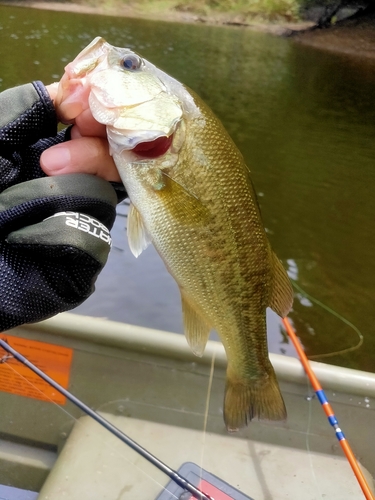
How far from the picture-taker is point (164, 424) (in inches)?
104

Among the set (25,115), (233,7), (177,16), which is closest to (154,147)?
(25,115)

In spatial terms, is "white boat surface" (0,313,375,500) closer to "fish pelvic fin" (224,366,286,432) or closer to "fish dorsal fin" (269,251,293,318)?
"fish pelvic fin" (224,366,286,432)

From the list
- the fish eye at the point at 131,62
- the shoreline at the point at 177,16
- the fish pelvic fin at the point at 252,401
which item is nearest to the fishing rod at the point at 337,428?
the fish pelvic fin at the point at 252,401

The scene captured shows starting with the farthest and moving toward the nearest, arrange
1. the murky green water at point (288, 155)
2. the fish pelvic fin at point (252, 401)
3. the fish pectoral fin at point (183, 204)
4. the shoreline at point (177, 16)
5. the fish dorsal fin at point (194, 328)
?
the shoreline at point (177, 16), the murky green water at point (288, 155), the fish pelvic fin at point (252, 401), the fish dorsal fin at point (194, 328), the fish pectoral fin at point (183, 204)

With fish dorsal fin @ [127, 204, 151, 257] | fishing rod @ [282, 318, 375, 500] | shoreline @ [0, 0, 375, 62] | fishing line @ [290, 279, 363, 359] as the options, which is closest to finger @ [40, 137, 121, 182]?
fish dorsal fin @ [127, 204, 151, 257]

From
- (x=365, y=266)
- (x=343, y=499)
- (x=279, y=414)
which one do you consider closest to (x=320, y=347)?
(x=365, y=266)

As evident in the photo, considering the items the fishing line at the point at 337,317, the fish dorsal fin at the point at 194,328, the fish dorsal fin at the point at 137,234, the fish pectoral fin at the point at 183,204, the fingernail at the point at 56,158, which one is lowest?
the fishing line at the point at 337,317

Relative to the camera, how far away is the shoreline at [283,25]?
28.8 meters

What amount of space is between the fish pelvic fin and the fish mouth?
2.66 feet

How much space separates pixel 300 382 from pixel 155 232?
144 cm

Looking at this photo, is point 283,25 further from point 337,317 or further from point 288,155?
point 337,317

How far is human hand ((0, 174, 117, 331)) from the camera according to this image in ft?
4.32

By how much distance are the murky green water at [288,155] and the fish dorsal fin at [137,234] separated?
9.88 feet

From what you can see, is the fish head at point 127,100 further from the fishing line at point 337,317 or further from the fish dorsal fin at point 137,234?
the fishing line at point 337,317
